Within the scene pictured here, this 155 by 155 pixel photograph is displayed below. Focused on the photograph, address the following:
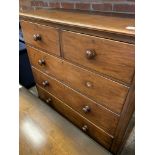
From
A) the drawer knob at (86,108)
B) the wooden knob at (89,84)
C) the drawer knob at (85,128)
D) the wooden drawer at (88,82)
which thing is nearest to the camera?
the wooden drawer at (88,82)

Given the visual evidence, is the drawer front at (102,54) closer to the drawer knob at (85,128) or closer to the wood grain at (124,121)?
the wood grain at (124,121)

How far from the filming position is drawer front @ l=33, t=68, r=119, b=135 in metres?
0.89

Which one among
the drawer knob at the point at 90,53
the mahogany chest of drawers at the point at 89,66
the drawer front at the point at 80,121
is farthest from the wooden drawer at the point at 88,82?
the drawer front at the point at 80,121

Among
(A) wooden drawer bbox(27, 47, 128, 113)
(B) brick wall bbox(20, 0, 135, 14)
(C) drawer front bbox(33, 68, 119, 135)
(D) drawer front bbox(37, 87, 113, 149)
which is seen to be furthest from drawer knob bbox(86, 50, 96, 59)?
(D) drawer front bbox(37, 87, 113, 149)

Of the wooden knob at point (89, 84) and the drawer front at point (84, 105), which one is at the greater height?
the wooden knob at point (89, 84)

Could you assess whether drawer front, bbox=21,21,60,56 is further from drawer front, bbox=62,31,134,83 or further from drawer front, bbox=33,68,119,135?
drawer front, bbox=33,68,119,135

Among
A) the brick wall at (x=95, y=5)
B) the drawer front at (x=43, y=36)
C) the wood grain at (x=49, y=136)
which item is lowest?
the wood grain at (x=49, y=136)

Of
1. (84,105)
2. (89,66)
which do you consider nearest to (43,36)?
(89,66)

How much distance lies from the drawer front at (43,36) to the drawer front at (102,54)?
8 centimetres

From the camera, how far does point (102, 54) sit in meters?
0.69

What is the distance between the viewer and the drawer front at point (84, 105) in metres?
0.89

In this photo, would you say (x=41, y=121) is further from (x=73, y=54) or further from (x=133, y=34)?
(x=133, y=34)
